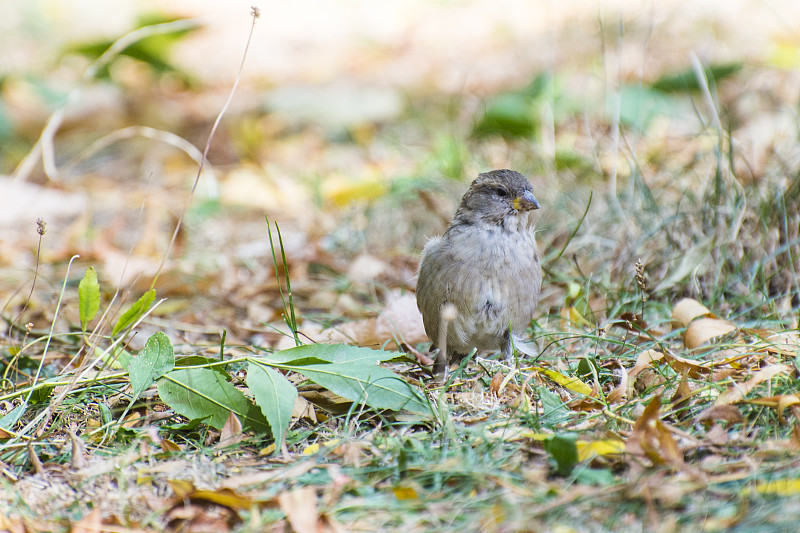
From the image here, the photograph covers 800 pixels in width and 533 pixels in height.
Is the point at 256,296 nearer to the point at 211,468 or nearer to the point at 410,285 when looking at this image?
the point at 410,285

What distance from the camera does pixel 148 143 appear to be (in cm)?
762

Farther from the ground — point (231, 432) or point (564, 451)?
point (564, 451)

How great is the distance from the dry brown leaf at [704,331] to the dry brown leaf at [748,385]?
1.37 ft

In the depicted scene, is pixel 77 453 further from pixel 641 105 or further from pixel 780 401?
pixel 641 105

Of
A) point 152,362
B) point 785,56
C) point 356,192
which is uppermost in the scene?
point 785,56

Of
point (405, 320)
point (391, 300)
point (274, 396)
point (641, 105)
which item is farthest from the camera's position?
point (641, 105)

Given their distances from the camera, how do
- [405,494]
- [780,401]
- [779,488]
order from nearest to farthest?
[779,488] → [405,494] → [780,401]

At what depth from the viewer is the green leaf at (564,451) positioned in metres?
2.21

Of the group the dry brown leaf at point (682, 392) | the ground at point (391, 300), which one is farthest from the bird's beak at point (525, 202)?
the dry brown leaf at point (682, 392)

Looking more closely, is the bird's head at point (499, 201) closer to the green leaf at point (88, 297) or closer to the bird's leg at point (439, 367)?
the bird's leg at point (439, 367)

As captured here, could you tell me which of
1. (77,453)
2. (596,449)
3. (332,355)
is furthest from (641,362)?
(77,453)

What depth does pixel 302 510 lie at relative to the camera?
209cm

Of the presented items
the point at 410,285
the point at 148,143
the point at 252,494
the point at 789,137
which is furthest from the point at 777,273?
the point at 148,143

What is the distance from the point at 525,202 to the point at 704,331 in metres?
0.91
